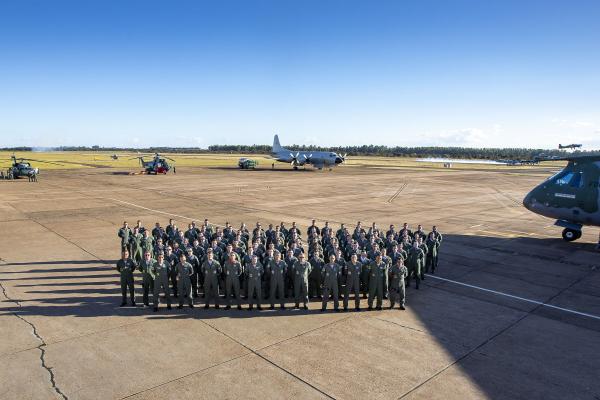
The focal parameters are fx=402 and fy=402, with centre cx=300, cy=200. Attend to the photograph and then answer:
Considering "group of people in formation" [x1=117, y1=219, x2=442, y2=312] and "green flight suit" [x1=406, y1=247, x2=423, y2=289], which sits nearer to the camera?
"group of people in formation" [x1=117, y1=219, x2=442, y2=312]

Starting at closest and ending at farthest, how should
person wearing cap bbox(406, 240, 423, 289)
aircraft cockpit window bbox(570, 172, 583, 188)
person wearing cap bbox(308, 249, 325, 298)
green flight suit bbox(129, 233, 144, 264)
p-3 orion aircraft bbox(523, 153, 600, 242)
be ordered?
1. person wearing cap bbox(308, 249, 325, 298)
2. person wearing cap bbox(406, 240, 423, 289)
3. green flight suit bbox(129, 233, 144, 264)
4. p-3 orion aircraft bbox(523, 153, 600, 242)
5. aircraft cockpit window bbox(570, 172, 583, 188)

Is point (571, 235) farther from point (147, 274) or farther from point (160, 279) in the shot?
point (147, 274)

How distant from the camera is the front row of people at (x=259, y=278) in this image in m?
9.95

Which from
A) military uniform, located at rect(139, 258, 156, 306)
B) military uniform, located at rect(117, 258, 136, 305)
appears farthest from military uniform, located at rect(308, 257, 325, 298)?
military uniform, located at rect(117, 258, 136, 305)

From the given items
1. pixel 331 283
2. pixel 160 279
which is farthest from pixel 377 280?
pixel 160 279

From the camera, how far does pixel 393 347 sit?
319 inches

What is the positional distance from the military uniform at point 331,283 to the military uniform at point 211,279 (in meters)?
2.67

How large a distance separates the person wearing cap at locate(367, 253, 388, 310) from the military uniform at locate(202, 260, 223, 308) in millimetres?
3845

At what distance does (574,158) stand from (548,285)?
26.4 ft

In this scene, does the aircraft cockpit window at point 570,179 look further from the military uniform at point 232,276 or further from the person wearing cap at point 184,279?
the person wearing cap at point 184,279

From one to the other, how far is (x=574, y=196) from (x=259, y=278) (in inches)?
582

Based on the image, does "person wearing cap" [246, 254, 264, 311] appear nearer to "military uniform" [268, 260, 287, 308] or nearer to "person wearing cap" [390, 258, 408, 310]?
"military uniform" [268, 260, 287, 308]

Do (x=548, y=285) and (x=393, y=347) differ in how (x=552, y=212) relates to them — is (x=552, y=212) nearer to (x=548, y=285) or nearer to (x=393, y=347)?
(x=548, y=285)

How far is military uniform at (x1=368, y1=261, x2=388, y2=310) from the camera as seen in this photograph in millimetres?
10086
